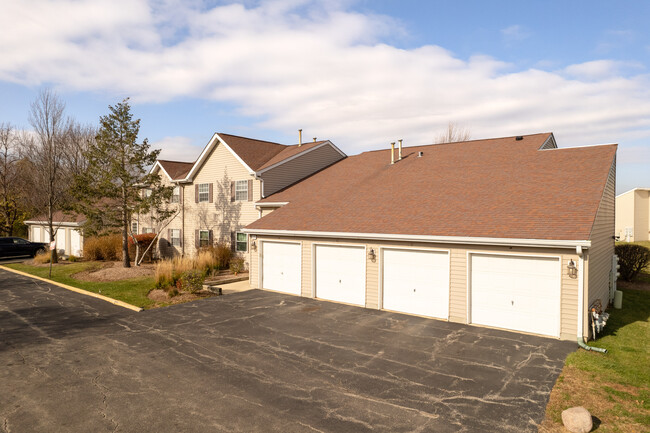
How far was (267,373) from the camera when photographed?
825 cm

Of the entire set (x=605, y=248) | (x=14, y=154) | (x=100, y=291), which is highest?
(x=14, y=154)

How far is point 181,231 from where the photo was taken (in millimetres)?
27109

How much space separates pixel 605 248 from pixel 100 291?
67.3 ft

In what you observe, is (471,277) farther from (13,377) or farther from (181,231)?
(181,231)

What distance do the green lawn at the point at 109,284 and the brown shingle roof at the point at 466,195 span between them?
228 inches

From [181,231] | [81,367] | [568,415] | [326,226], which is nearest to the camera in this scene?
[568,415]

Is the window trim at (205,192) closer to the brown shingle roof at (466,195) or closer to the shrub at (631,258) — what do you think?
the brown shingle roof at (466,195)

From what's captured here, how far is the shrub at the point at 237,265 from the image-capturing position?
21.2 m

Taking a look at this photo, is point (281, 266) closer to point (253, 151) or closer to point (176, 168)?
point (253, 151)

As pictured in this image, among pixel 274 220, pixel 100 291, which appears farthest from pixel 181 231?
pixel 274 220

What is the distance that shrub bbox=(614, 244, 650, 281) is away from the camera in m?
18.3

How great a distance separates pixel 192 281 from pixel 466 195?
1166 cm

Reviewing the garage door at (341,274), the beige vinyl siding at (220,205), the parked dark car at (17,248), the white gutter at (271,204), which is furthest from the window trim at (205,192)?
the parked dark car at (17,248)

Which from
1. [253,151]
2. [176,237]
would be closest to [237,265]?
[253,151]
